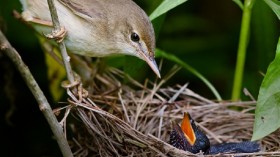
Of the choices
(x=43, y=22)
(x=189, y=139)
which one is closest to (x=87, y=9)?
(x=43, y=22)

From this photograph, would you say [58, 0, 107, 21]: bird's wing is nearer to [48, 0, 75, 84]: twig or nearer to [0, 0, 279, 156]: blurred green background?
[48, 0, 75, 84]: twig

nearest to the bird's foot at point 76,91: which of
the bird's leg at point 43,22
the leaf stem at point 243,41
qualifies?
the bird's leg at point 43,22

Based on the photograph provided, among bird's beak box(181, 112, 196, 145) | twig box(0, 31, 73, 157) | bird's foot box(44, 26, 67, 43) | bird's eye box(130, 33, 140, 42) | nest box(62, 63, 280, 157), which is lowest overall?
nest box(62, 63, 280, 157)

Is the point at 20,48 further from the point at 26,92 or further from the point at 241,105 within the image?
the point at 241,105

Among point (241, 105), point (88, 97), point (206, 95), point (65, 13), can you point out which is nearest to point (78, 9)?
point (65, 13)

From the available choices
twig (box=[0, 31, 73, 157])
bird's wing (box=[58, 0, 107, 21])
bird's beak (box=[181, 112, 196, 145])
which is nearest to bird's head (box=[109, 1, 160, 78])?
bird's wing (box=[58, 0, 107, 21])

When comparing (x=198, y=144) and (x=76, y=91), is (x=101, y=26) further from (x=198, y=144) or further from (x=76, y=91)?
(x=198, y=144)

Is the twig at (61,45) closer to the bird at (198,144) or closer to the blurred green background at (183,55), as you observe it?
the bird at (198,144)

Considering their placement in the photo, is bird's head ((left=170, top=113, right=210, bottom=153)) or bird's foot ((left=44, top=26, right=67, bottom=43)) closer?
bird's foot ((left=44, top=26, right=67, bottom=43))
